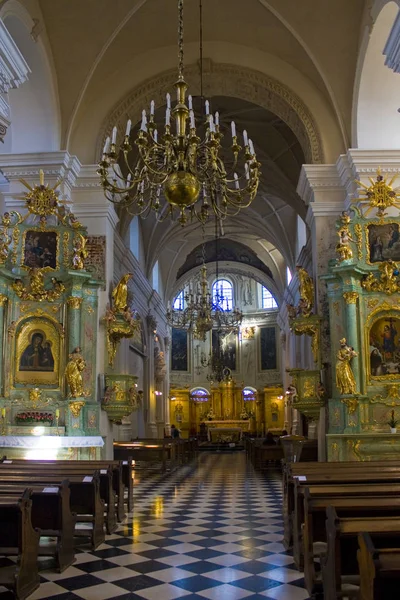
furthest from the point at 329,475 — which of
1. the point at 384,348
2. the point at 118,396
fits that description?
the point at 118,396

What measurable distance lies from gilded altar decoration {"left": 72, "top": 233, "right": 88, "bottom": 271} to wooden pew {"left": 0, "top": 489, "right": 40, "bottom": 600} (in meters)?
7.35

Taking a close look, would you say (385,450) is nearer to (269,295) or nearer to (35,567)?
(35,567)

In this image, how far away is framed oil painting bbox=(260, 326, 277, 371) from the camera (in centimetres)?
3494

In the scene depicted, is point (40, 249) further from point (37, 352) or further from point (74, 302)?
point (37, 352)

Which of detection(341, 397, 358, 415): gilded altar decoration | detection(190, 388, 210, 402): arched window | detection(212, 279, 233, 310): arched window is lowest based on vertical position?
detection(341, 397, 358, 415): gilded altar decoration

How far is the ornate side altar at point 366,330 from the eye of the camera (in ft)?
36.8

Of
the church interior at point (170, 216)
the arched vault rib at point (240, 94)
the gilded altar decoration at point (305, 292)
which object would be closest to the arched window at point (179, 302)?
the church interior at point (170, 216)

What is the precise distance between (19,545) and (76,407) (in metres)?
6.93

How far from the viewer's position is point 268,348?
35125 mm

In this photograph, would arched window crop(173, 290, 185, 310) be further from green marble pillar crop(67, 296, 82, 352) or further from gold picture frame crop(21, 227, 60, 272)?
green marble pillar crop(67, 296, 82, 352)

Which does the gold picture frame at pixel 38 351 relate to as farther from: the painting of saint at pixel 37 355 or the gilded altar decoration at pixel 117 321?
the gilded altar decoration at pixel 117 321

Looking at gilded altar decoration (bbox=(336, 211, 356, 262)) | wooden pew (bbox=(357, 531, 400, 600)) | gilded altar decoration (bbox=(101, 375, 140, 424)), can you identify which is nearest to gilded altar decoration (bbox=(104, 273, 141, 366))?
gilded altar decoration (bbox=(101, 375, 140, 424))

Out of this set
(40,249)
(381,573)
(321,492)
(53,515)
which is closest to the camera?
(381,573)

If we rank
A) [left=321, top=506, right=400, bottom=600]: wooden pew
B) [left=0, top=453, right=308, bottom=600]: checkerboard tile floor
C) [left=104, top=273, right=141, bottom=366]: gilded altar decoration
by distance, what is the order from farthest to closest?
[left=104, top=273, right=141, bottom=366]: gilded altar decoration
[left=0, top=453, right=308, bottom=600]: checkerboard tile floor
[left=321, top=506, right=400, bottom=600]: wooden pew
